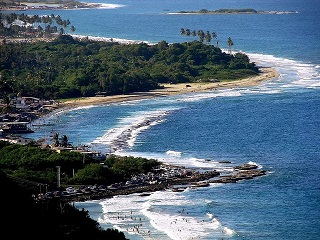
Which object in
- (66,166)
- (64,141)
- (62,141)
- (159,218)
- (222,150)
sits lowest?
(159,218)

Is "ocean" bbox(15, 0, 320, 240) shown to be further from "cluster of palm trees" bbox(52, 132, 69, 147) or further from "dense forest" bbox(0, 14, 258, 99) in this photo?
"dense forest" bbox(0, 14, 258, 99)

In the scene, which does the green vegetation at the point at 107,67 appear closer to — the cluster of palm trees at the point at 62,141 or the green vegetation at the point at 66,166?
the cluster of palm trees at the point at 62,141

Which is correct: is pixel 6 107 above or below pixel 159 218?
above

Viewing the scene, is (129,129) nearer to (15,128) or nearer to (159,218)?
(15,128)

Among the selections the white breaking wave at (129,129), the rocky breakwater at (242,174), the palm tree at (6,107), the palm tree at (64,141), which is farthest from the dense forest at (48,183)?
the palm tree at (6,107)

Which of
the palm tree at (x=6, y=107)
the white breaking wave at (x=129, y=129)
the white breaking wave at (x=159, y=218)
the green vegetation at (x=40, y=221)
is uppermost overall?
the green vegetation at (x=40, y=221)

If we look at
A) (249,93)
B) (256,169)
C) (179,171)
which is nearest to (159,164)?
(179,171)

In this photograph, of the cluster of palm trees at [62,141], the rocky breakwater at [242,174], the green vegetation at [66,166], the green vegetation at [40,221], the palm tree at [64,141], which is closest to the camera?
the green vegetation at [40,221]

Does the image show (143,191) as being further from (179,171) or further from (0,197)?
(0,197)

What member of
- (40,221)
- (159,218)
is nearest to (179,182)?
(159,218)
